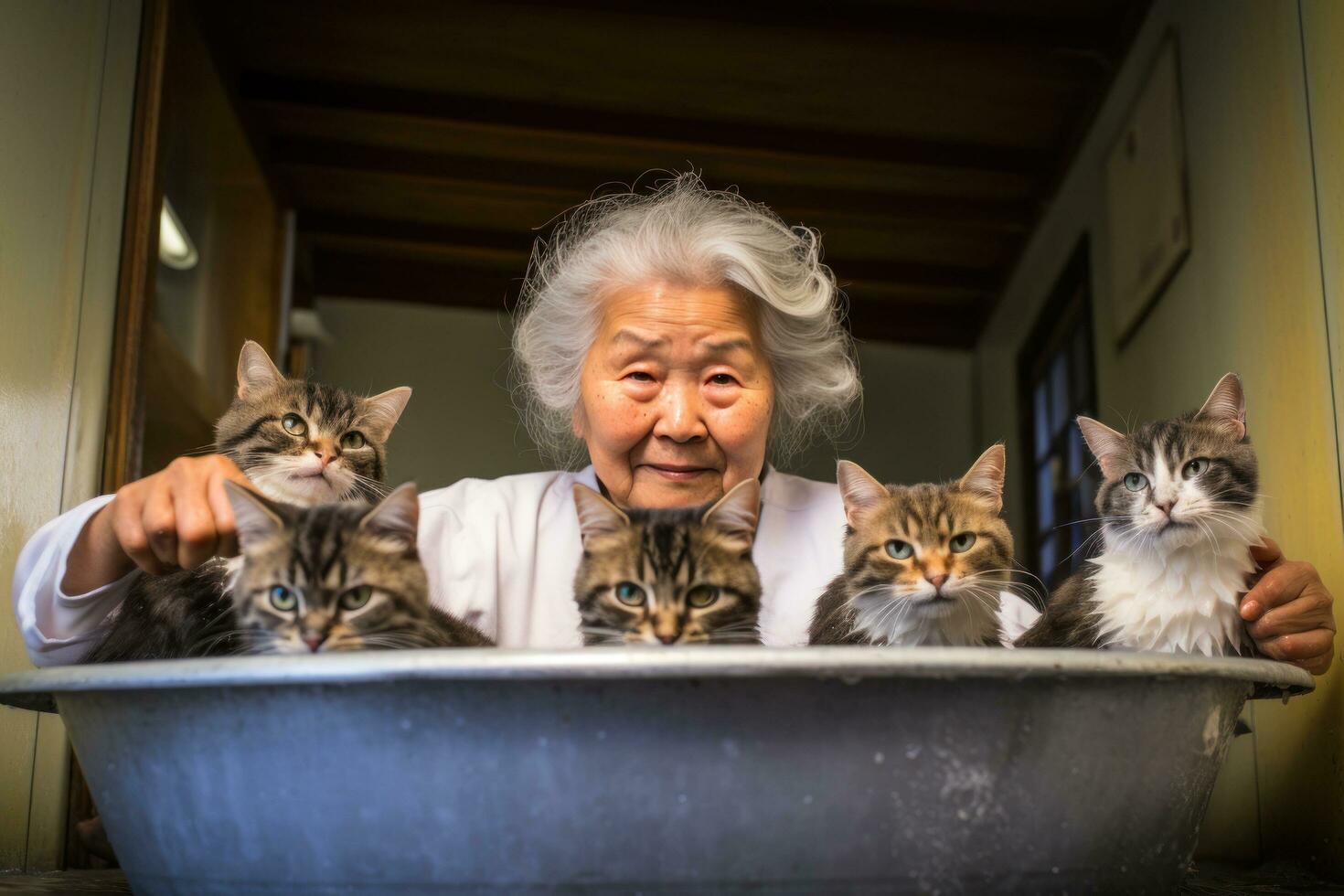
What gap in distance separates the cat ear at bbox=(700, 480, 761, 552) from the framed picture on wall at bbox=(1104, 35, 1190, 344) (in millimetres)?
1752

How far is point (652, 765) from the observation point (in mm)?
881

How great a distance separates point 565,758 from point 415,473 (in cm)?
446

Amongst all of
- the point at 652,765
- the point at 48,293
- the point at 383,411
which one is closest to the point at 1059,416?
the point at 383,411

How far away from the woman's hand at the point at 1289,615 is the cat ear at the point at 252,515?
116cm

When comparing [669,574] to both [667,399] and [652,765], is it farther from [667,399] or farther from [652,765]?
[667,399]

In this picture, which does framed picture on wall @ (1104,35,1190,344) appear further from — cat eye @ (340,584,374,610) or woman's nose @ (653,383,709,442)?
cat eye @ (340,584,374,610)

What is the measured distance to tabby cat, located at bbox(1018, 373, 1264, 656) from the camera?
149 centimetres

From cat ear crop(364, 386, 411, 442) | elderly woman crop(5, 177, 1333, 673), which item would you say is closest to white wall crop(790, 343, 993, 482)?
elderly woman crop(5, 177, 1333, 673)

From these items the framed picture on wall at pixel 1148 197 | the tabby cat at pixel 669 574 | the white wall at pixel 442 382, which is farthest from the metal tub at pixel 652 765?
the white wall at pixel 442 382

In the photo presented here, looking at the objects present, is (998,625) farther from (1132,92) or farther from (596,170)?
(596,170)

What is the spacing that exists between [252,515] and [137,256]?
4.38 ft

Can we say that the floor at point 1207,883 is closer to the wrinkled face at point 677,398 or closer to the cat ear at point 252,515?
the cat ear at point 252,515

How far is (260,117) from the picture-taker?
12.1ft

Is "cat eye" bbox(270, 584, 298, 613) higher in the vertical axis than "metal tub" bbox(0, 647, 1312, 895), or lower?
higher
